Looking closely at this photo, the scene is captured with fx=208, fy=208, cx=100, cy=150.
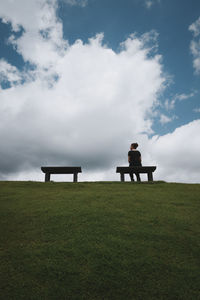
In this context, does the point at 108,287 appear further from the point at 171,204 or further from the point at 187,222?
the point at 171,204

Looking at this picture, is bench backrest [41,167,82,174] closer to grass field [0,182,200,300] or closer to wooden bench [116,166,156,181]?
wooden bench [116,166,156,181]

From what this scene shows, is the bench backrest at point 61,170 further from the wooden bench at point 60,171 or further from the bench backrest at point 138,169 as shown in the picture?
the bench backrest at point 138,169

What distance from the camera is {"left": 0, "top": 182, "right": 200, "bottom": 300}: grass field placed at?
2820 millimetres

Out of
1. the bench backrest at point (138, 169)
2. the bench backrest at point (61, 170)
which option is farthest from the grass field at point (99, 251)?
the bench backrest at point (61, 170)

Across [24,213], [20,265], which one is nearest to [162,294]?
[20,265]

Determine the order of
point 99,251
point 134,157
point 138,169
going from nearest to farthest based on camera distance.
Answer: point 99,251 < point 138,169 < point 134,157

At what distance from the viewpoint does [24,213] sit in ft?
18.1

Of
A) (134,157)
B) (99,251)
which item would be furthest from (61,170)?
(99,251)

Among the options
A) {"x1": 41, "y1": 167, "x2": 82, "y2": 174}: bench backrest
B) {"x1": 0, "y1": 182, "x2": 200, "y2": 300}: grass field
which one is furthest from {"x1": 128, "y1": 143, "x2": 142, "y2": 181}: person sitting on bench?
{"x1": 0, "y1": 182, "x2": 200, "y2": 300}: grass field

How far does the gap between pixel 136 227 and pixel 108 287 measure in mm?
1857

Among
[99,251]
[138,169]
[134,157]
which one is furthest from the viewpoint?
[134,157]

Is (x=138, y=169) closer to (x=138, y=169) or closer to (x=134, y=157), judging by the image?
(x=138, y=169)

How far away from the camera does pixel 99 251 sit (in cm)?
362

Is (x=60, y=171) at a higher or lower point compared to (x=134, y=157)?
lower
